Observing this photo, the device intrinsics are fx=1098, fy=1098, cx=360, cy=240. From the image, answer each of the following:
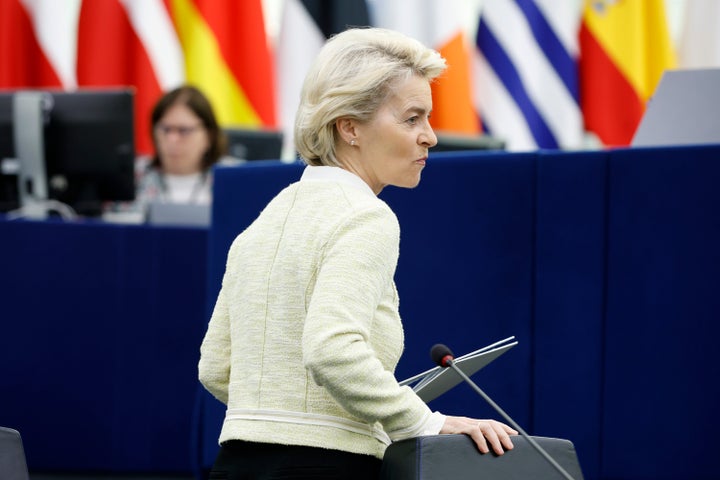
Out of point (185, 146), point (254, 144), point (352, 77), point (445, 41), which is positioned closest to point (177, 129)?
point (185, 146)

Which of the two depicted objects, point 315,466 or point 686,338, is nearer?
point 315,466

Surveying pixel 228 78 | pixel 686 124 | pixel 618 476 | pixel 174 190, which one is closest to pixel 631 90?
pixel 228 78

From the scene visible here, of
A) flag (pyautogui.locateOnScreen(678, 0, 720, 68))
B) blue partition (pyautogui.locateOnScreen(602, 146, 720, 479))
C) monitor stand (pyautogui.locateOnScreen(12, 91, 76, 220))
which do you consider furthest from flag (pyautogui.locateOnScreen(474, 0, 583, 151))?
blue partition (pyautogui.locateOnScreen(602, 146, 720, 479))

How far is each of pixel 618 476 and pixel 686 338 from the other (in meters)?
0.36

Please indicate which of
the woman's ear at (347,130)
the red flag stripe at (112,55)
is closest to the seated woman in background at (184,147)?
the red flag stripe at (112,55)

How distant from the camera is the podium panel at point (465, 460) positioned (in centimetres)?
147

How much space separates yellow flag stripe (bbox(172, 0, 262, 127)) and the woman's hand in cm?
456

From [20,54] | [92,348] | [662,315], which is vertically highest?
[20,54]

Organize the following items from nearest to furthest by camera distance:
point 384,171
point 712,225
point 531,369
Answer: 1. point 384,171
2. point 712,225
3. point 531,369

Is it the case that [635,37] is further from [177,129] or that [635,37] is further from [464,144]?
[177,129]

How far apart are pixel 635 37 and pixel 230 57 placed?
2.17 metres

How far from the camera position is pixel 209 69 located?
5914 mm

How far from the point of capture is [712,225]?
2.46 m

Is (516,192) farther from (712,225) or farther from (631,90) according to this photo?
(631,90)
